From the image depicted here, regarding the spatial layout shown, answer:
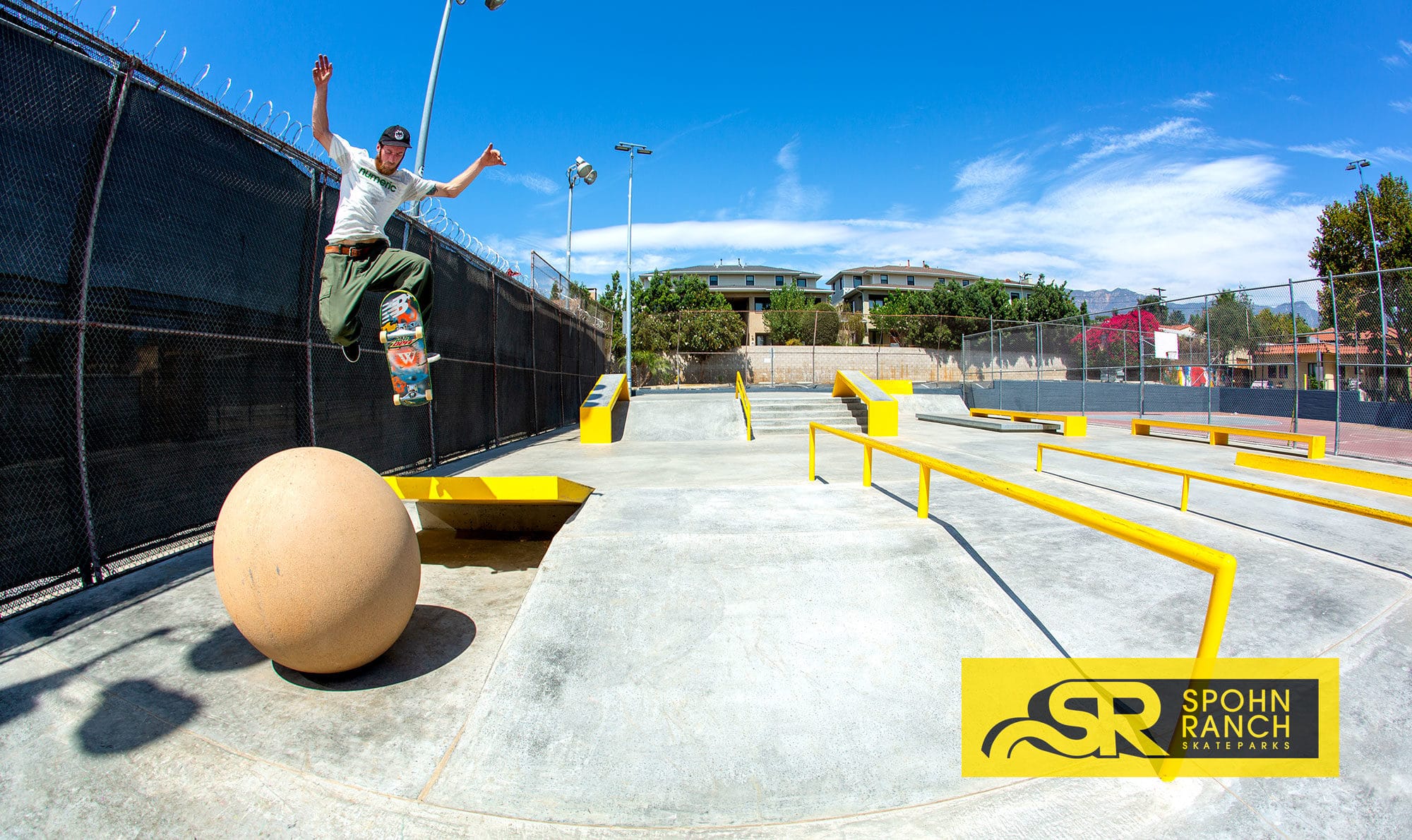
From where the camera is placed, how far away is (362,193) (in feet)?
14.8

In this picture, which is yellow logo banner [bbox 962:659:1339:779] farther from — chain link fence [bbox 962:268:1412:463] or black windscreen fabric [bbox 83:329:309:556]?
chain link fence [bbox 962:268:1412:463]

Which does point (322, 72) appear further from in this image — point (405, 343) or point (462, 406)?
point (462, 406)

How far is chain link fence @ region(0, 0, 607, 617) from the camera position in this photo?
387 cm

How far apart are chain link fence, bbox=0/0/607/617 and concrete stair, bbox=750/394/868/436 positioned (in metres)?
9.09

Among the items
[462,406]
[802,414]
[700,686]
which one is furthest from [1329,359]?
[700,686]

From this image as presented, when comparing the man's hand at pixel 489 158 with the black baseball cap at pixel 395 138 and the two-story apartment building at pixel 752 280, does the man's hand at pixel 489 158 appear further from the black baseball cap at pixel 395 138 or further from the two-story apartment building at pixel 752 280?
the two-story apartment building at pixel 752 280

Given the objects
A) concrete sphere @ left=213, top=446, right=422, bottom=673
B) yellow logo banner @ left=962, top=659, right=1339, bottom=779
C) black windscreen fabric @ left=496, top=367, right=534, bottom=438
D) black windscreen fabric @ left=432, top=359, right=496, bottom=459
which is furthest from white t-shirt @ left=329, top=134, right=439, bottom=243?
black windscreen fabric @ left=496, top=367, right=534, bottom=438

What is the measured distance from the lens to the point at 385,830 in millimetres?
2408

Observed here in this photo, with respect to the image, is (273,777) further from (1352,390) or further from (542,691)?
(1352,390)

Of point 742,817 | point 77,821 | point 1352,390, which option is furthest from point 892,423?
point 1352,390

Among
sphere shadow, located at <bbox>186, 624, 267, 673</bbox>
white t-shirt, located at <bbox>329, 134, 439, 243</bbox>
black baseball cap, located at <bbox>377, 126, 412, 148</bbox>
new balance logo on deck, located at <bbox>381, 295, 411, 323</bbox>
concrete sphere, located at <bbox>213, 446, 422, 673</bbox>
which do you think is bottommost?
sphere shadow, located at <bbox>186, 624, 267, 673</bbox>

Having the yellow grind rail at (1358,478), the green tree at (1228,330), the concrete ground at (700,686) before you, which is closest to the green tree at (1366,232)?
the green tree at (1228,330)

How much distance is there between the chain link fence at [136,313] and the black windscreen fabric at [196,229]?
14 mm

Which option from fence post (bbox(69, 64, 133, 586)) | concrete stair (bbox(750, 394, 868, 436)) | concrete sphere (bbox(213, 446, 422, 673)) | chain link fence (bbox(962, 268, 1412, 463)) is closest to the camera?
concrete sphere (bbox(213, 446, 422, 673))
